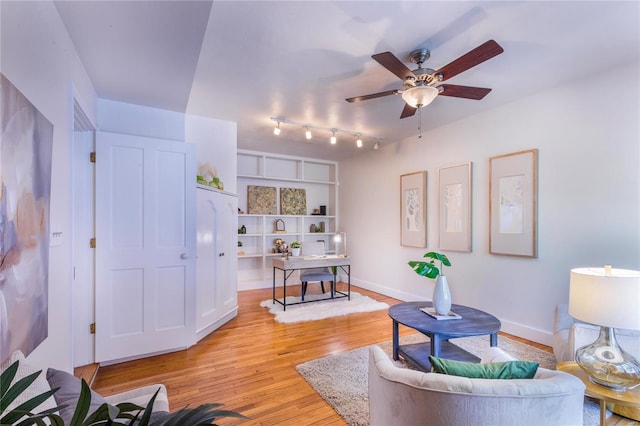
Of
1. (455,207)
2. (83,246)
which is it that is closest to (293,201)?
(455,207)

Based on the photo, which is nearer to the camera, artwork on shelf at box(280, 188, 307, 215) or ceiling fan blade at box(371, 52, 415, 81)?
ceiling fan blade at box(371, 52, 415, 81)

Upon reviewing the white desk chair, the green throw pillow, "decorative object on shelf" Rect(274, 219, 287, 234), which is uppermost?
"decorative object on shelf" Rect(274, 219, 287, 234)

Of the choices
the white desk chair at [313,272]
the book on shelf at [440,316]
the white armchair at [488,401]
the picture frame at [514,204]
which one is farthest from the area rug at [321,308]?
the white armchair at [488,401]

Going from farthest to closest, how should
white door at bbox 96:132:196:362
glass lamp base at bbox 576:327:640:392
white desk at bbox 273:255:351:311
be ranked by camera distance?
1. white desk at bbox 273:255:351:311
2. white door at bbox 96:132:196:362
3. glass lamp base at bbox 576:327:640:392

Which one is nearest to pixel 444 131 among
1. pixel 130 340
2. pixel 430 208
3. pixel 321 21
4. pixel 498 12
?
pixel 430 208

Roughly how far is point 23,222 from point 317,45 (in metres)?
2.01

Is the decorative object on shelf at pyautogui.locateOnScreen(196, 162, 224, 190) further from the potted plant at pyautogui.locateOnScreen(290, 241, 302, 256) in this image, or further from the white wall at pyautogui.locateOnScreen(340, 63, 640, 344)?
the white wall at pyautogui.locateOnScreen(340, 63, 640, 344)

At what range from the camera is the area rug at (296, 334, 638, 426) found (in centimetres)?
197

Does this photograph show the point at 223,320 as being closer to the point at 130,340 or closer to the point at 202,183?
the point at 130,340

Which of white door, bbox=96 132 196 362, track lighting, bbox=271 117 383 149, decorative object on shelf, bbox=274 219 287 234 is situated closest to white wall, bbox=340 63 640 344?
track lighting, bbox=271 117 383 149

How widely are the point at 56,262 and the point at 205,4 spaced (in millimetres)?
1725

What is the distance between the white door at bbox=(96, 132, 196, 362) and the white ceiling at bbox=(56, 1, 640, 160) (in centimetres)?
62

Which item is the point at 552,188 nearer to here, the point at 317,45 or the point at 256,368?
the point at 317,45

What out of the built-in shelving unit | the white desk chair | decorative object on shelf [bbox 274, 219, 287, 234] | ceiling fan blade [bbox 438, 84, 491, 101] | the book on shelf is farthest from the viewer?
decorative object on shelf [bbox 274, 219, 287, 234]
